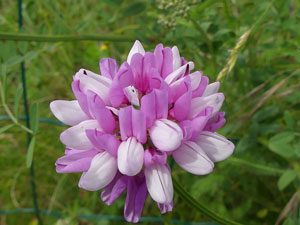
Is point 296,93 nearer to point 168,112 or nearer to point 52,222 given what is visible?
point 168,112

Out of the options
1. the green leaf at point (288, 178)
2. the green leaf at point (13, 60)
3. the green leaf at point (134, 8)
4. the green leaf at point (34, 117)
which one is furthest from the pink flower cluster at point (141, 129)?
the green leaf at point (134, 8)

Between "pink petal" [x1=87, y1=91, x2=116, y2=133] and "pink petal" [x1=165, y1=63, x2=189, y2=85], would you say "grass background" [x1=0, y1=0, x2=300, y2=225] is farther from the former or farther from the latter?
"pink petal" [x1=87, y1=91, x2=116, y2=133]

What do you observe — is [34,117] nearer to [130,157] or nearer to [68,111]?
[68,111]

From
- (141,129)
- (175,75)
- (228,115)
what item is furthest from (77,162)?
(228,115)

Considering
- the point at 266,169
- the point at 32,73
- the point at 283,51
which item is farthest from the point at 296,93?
the point at 32,73

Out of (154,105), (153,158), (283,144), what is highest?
(154,105)

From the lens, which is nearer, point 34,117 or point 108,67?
point 108,67
